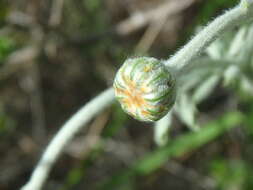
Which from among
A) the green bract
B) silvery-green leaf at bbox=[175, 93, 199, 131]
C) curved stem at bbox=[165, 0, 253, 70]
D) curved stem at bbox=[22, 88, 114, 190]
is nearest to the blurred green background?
silvery-green leaf at bbox=[175, 93, 199, 131]

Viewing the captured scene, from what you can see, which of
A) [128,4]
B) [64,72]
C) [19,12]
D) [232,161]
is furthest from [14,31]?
[232,161]

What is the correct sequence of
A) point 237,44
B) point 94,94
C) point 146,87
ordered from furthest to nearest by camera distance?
point 94,94 < point 237,44 < point 146,87

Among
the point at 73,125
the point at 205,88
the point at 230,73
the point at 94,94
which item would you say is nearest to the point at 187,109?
the point at 205,88

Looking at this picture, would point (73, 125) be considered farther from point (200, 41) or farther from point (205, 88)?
point (205, 88)

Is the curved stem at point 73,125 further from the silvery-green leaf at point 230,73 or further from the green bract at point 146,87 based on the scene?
the silvery-green leaf at point 230,73

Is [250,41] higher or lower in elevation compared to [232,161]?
higher

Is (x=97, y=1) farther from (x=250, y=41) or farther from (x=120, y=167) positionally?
(x=250, y=41)

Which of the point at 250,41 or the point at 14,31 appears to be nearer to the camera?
the point at 250,41
